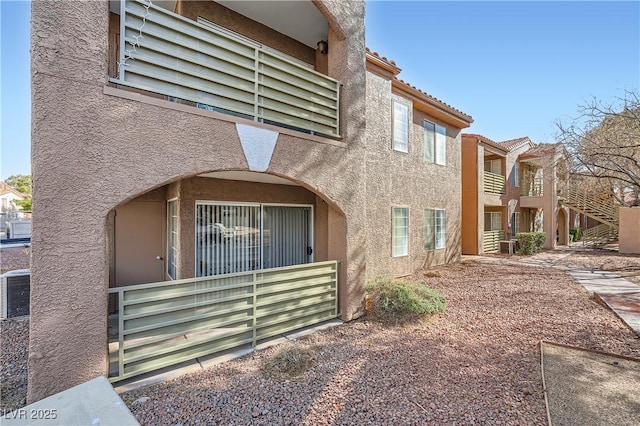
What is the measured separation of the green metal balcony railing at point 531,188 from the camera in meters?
24.1

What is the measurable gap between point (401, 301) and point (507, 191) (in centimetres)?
1902

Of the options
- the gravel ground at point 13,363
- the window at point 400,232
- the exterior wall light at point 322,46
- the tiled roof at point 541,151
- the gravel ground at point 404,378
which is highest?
the exterior wall light at point 322,46

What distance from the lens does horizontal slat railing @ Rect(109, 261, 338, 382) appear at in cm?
472

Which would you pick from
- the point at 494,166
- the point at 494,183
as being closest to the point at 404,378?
the point at 494,183

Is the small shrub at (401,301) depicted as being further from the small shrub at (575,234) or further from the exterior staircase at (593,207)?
the small shrub at (575,234)

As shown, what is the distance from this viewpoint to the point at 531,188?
24.7m

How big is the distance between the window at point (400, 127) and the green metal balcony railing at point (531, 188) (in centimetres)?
1679

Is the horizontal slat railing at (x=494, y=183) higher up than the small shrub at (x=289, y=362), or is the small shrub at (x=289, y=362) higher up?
the horizontal slat railing at (x=494, y=183)

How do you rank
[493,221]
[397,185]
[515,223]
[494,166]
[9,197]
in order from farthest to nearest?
[9,197] → [515,223] → [494,166] → [493,221] → [397,185]

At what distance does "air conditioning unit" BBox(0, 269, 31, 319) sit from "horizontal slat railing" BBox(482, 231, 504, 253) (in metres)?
21.9

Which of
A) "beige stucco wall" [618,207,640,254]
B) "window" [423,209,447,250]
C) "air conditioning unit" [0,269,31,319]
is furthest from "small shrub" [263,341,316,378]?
"beige stucco wall" [618,207,640,254]

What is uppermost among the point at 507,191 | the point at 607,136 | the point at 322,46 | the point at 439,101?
the point at 439,101

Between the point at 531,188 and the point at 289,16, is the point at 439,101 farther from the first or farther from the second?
the point at 531,188

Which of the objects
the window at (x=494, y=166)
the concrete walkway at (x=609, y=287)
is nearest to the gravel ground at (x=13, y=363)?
the concrete walkway at (x=609, y=287)
